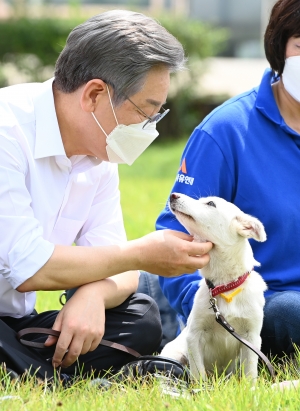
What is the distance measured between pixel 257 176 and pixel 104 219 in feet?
2.44

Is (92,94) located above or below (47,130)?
above

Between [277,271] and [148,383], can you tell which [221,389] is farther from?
[277,271]

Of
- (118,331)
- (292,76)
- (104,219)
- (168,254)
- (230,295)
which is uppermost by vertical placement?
(292,76)

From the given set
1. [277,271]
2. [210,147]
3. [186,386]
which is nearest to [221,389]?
[186,386]

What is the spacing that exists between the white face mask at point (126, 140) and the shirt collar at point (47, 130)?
18cm

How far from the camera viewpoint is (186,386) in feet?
10.2

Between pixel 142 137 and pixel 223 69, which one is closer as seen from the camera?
pixel 142 137

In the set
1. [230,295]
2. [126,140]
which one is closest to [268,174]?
[230,295]

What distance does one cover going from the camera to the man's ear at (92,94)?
3.17 m

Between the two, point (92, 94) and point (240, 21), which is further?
point (240, 21)

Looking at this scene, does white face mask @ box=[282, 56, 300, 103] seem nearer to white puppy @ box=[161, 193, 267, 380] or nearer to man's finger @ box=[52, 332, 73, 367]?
white puppy @ box=[161, 193, 267, 380]

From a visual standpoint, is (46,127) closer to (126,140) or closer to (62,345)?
(126,140)

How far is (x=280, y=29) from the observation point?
147 inches

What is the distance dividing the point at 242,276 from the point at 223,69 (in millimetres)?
17498
